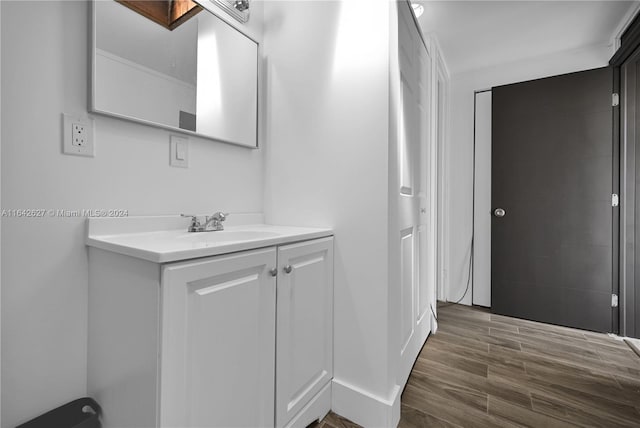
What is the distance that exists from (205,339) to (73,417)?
632 millimetres

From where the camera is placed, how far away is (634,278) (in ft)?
7.39

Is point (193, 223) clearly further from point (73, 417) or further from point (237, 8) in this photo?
point (237, 8)

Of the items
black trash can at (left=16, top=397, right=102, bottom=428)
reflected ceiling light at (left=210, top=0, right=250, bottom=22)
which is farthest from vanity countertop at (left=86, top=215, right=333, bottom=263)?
reflected ceiling light at (left=210, top=0, right=250, bottom=22)

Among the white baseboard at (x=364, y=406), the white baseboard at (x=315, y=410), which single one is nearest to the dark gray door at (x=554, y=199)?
the white baseboard at (x=364, y=406)

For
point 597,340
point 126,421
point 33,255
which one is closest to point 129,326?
point 126,421

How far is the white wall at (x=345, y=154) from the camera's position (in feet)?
4.28

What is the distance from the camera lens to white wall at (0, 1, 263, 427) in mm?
920

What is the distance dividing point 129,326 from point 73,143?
675 millimetres

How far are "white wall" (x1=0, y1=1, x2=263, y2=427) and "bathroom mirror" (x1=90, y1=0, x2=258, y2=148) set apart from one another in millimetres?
64

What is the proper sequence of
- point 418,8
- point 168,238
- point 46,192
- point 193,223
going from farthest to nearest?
point 418,8 → point 193,223 → point 168,238 → point 46,192

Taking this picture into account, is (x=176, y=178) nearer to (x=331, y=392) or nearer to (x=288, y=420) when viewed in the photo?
(x=288, y=420)

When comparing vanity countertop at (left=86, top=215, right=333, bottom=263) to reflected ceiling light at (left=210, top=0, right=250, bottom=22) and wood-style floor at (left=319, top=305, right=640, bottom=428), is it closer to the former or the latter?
wood-style floor at (left=319, top=305, right=640, bottom=428)

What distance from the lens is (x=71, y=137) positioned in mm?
1023

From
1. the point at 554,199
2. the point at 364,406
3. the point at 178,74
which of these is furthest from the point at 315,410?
the point at 554,199
